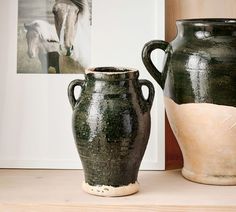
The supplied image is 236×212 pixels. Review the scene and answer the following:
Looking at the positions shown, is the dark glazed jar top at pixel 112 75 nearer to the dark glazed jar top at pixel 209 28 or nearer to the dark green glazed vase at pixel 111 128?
the dark green glazed vase at pixel 111 128

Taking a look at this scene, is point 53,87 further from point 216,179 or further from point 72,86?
point 216,179

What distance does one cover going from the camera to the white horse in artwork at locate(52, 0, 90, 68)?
3.03 feet

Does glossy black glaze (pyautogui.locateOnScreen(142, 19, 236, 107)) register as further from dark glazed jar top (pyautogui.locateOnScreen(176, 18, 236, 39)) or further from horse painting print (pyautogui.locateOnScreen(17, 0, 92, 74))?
horse painting print (pyautogui.locateOnScreen(17, 0, 92, 74))

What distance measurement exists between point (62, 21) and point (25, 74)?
112mm

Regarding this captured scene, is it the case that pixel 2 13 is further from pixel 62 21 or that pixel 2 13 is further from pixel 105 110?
pixel 105 110

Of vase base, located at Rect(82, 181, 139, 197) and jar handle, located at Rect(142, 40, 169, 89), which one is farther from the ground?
jar handle, located at Rect(142, 40, 169, 89)

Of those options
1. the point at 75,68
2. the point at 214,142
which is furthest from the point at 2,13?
the point at 214,142

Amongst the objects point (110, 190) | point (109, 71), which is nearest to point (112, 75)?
point (109, 71)

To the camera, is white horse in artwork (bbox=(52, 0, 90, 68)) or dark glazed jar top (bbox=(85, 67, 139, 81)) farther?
white horse in artwork (bbox=(52, 0, 90, 68))

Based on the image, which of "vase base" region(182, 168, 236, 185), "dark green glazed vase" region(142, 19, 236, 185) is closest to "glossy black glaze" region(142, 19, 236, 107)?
"dark green glazed vase" region(142, 19, 236, 185)

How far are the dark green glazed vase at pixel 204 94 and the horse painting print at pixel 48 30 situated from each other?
0.14 meters

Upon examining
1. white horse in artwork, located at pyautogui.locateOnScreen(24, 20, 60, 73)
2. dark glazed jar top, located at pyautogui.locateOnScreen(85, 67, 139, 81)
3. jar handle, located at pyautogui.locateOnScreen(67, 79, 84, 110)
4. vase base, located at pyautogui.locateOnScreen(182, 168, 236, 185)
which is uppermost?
white horse in artwork, located at pyautogui.locateOnScreen(24, 20, 60, 73)

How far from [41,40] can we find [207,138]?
0.33 metres

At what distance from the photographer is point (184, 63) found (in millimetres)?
819
